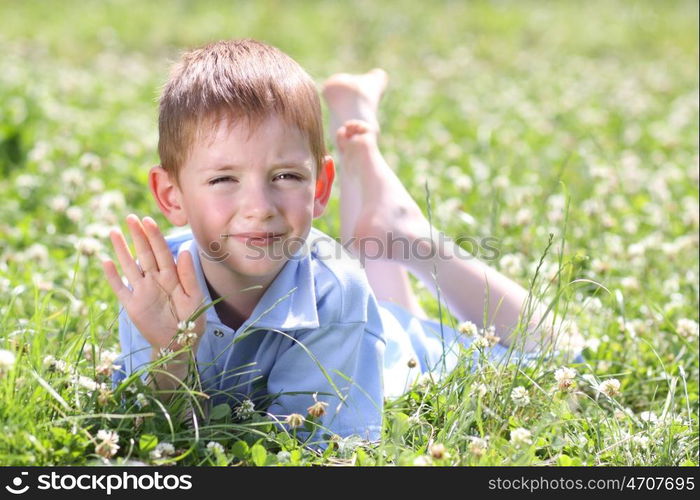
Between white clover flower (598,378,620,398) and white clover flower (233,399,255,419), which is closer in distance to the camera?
white clover flower (233,399,255,419)

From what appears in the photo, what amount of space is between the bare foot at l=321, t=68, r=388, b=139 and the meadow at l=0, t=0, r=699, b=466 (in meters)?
0.42

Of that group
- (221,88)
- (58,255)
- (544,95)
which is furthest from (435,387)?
(544,95)

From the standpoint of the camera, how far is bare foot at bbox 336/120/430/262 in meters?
2.49

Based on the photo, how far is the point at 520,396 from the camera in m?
1.91

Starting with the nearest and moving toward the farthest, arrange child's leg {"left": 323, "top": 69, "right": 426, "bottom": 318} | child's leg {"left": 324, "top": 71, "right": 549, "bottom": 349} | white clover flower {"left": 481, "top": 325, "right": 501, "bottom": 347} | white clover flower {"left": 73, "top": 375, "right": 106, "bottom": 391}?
white clover flower {"left": 73, "top": 375, "right": 106, "bottom": 391}
white clover flower {"left": 481, "top": 325, "right": 501, "bottom": 347}
child's leg {"left": 324, "top": 71, "right": 549, "bottom": 349}
child's leg {"left": 323, "top": 69, "right": 426, "bottom": 318}

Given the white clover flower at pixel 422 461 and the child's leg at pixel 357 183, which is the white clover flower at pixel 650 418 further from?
the child's leg at pixel 357 183

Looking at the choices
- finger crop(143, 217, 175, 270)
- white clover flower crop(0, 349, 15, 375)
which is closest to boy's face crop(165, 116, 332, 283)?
finger crop(143, 217, 175, 270)

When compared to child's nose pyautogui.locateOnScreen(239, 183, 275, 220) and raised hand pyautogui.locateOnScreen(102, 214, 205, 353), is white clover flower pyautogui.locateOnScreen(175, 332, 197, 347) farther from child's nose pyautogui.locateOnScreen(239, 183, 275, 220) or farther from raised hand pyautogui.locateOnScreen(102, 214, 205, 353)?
child's nose pyautogui.locateOnScreen(239, 183, 275, 220)

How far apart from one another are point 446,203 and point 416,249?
3.25 feet

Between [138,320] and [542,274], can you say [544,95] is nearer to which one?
[542,274]

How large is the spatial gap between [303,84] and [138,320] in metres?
0.58

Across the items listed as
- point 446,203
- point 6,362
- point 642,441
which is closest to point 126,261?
point 6,362

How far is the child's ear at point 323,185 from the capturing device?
212cm

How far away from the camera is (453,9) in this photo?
880 centimetres
